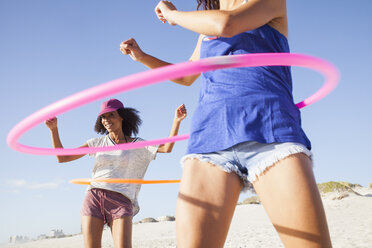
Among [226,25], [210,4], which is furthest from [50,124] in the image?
[226,25]

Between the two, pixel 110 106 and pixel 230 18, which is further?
pixel 110 106

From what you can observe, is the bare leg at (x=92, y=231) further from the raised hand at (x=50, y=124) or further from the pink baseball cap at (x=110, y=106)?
the pink baseball cap at (x=110, y=106)

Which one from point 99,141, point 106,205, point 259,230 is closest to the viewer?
point 106,205

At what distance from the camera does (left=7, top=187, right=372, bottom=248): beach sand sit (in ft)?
31.9

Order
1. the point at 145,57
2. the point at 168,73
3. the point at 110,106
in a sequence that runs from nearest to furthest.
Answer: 1. the point at 168,73
2. the point at 145,57
3. the point at 110,106

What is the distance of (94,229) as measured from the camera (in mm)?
4203

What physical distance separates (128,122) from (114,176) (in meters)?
1.16

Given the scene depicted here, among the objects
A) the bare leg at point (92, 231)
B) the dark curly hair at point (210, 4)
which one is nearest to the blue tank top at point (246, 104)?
the dark curly hair at point (210, 4)

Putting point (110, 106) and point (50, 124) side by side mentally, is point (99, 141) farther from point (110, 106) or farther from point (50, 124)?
point (50, 124)

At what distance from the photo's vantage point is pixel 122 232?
416cm

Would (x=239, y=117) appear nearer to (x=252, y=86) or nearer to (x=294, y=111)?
(x=252, y=86)

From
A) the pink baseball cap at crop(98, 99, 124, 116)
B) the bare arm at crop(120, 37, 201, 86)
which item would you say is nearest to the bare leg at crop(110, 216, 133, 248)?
the pink baseball cap at crop(98, 99, 124, 116)

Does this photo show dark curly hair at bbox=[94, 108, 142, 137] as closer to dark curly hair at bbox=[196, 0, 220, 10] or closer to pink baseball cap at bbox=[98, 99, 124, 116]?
pink baseball cap at bbox=[98, 99, 124, 116]

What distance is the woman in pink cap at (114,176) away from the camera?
4215mm
